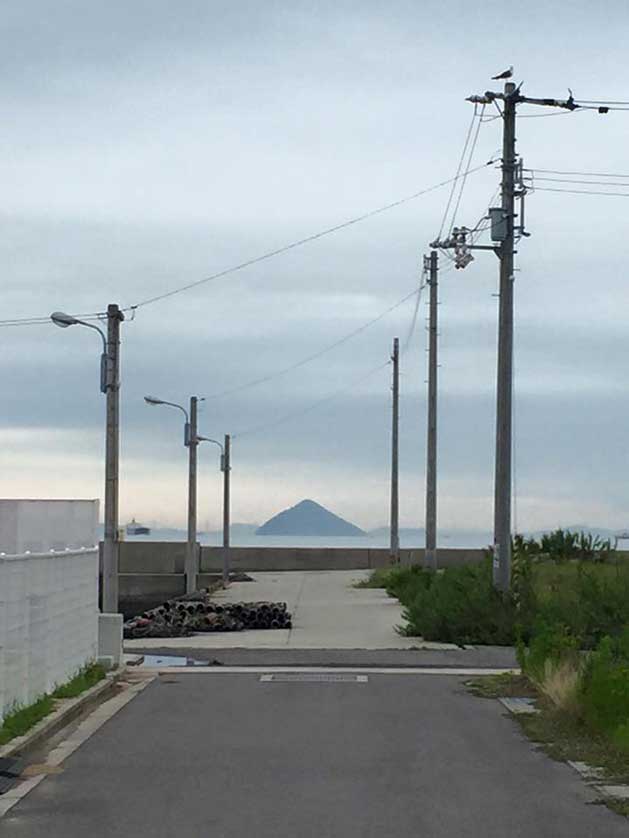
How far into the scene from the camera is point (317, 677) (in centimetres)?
2131

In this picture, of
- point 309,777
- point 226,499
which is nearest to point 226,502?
point 226,499

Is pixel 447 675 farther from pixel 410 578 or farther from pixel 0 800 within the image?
pixel 410 578

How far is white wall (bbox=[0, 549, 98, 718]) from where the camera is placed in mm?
14367

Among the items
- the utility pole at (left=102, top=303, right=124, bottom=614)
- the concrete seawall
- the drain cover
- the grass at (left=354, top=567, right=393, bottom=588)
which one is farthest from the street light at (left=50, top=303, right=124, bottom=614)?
the concrete seawall

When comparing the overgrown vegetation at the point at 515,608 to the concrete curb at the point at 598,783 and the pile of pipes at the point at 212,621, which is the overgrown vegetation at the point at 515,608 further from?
the concrete curb at the point at 598,783

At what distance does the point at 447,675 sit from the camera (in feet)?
71.9

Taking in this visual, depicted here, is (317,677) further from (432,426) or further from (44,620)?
(432,426)

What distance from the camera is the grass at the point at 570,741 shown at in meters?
12.6

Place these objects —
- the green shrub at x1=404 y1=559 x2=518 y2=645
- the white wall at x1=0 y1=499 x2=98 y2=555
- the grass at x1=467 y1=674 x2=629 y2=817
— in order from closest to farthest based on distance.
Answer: the grass at x1=467 y1=674 x2=629 y2=817 → the white wall at x1=0 y1=499 x2=98 y2=555 → the green shrub at x1=404 y1=559 x2=518 y2=645

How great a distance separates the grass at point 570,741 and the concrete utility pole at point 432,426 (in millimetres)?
24728

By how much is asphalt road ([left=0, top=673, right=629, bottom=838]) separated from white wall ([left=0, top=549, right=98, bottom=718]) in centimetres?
93

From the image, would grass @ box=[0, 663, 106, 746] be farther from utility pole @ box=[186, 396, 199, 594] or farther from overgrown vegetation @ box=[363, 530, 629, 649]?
utility pole @ box=[186, 396, 199, 594]

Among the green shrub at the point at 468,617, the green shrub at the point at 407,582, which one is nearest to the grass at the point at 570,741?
the green shrub at the point at 468,617

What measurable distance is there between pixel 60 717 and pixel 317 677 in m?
6.51
